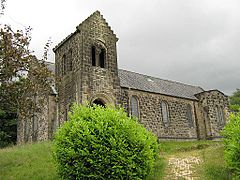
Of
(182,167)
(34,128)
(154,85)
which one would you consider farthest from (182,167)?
(154,85)

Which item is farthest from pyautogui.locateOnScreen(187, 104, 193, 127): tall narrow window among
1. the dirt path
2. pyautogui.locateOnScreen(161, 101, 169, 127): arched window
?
the dirt path

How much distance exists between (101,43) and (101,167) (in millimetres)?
15185

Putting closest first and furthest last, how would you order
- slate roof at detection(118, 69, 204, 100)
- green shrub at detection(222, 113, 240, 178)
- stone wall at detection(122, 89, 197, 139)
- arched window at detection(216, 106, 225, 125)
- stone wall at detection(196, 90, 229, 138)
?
green shrub at detection(222, 113, 240, 178)
stone wall at detection(122, 89, 197, 139)
slate roof at detection(118, 69, 204, 100)
stone wall at detection(196, 90, 229, 138)
arched window at detection(216, 106, 225, 125)

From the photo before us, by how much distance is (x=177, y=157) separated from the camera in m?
18.0

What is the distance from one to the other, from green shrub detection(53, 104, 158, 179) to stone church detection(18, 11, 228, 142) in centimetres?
735

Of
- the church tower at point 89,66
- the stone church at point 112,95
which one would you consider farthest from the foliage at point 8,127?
the church tower at point 89,66

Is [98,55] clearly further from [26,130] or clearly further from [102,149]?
[102,149]

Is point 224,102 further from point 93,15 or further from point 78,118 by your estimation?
point 78,118

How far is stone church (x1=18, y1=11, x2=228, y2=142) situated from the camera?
2319 cm

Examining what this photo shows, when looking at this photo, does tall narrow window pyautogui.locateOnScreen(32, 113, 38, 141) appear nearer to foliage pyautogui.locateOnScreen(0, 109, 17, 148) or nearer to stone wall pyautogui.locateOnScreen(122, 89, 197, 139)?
foliage pyautogui.locateOnScreen(0, 109, 17, 148)

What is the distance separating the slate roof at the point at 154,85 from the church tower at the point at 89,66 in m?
5.19

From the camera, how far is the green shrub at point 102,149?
11133mm

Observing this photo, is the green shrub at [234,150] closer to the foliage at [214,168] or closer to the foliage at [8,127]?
the foliage at [214,168]

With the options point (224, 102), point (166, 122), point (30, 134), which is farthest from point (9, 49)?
point (224, 102)
